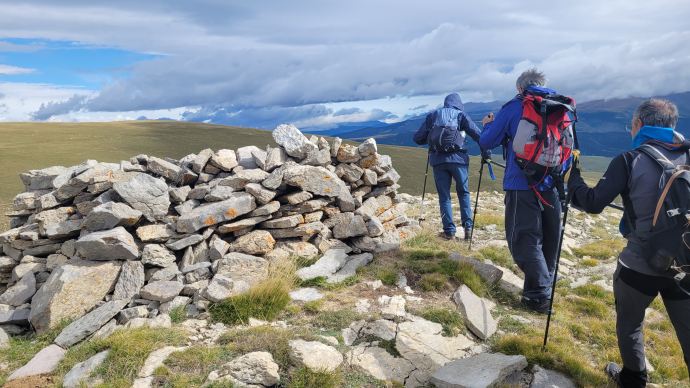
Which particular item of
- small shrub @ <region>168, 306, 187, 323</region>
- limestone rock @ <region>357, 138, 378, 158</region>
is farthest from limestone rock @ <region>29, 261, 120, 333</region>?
limestone rock @ <region>357, 138, 378, 158</region>

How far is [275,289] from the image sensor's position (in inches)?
292

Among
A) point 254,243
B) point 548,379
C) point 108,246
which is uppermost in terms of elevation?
point 108,246

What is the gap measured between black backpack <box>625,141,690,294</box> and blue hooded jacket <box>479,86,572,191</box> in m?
2.52

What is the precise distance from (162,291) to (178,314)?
0.95 meters

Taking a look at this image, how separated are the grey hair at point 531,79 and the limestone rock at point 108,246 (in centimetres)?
866

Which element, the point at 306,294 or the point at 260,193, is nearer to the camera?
the point at 306,294

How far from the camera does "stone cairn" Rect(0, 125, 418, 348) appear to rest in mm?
8062

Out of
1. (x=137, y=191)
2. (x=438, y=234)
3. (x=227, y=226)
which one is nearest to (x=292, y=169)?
(x=227, y=226)

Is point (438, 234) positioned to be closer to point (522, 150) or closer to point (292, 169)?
point (292, 169)

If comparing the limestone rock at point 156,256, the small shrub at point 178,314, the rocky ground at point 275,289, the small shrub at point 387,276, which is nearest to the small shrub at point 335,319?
the rocky ground at point 275,289

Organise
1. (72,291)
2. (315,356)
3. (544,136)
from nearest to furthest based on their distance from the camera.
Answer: (315,356)
(544,136)
(72,291)

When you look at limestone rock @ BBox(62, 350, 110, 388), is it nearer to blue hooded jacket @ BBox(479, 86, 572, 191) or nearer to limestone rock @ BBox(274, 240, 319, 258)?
limestone rock @ BBox(274, 240, 319, 258)

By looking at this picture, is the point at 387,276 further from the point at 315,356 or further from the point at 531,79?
the point at 531,79

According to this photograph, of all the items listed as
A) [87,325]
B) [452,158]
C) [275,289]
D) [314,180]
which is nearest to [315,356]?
[275,289]
